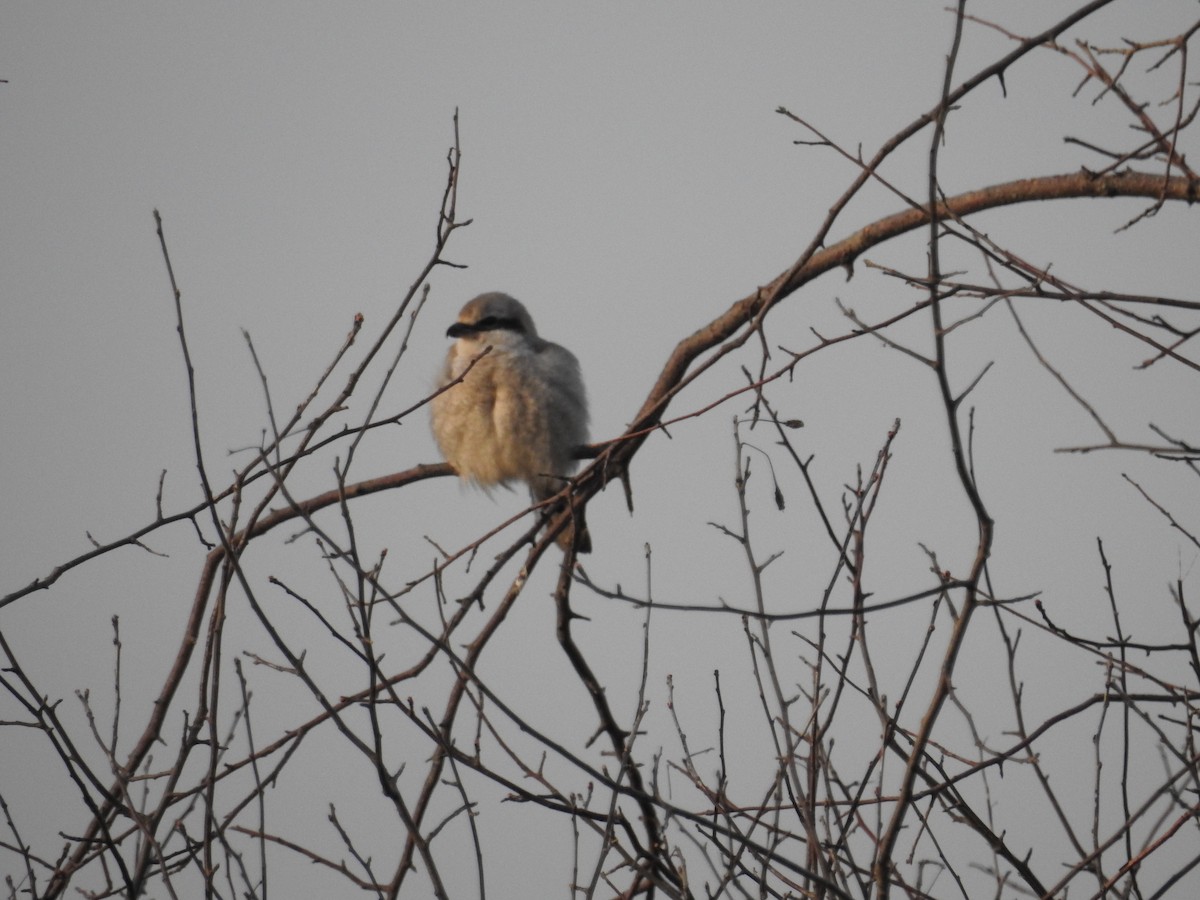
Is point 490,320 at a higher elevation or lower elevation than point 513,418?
higher

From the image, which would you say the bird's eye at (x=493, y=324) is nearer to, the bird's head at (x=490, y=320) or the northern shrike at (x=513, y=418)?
the bird's head at (x=490, y=320)

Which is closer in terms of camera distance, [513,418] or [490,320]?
[513,418]

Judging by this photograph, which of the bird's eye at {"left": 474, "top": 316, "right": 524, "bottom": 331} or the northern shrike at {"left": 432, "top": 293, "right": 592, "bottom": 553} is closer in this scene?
the northern shrike at {"left": 432, "top": 293, "right": 592, "bottom": 553}

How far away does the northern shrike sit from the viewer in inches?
238

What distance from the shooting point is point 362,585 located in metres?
3.14

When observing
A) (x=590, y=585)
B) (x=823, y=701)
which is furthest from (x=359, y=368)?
(x=823, y=701)

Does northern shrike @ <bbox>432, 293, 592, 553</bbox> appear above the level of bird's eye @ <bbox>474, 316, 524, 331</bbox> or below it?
below

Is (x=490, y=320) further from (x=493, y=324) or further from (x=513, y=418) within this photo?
(x=513, y=418)

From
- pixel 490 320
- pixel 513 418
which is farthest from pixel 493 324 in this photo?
pixel 513 418

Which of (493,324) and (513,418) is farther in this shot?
(493,324)

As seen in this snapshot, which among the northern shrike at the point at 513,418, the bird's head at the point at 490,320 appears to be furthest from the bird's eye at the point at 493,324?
the northern shrike at the point at 513,418

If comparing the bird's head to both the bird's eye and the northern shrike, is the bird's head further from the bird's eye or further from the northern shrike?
the northern shrike

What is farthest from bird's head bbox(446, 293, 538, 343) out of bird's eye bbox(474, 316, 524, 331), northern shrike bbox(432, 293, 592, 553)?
northern shrike bbox(432, 293, 592, 553)

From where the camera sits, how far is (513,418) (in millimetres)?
6031
